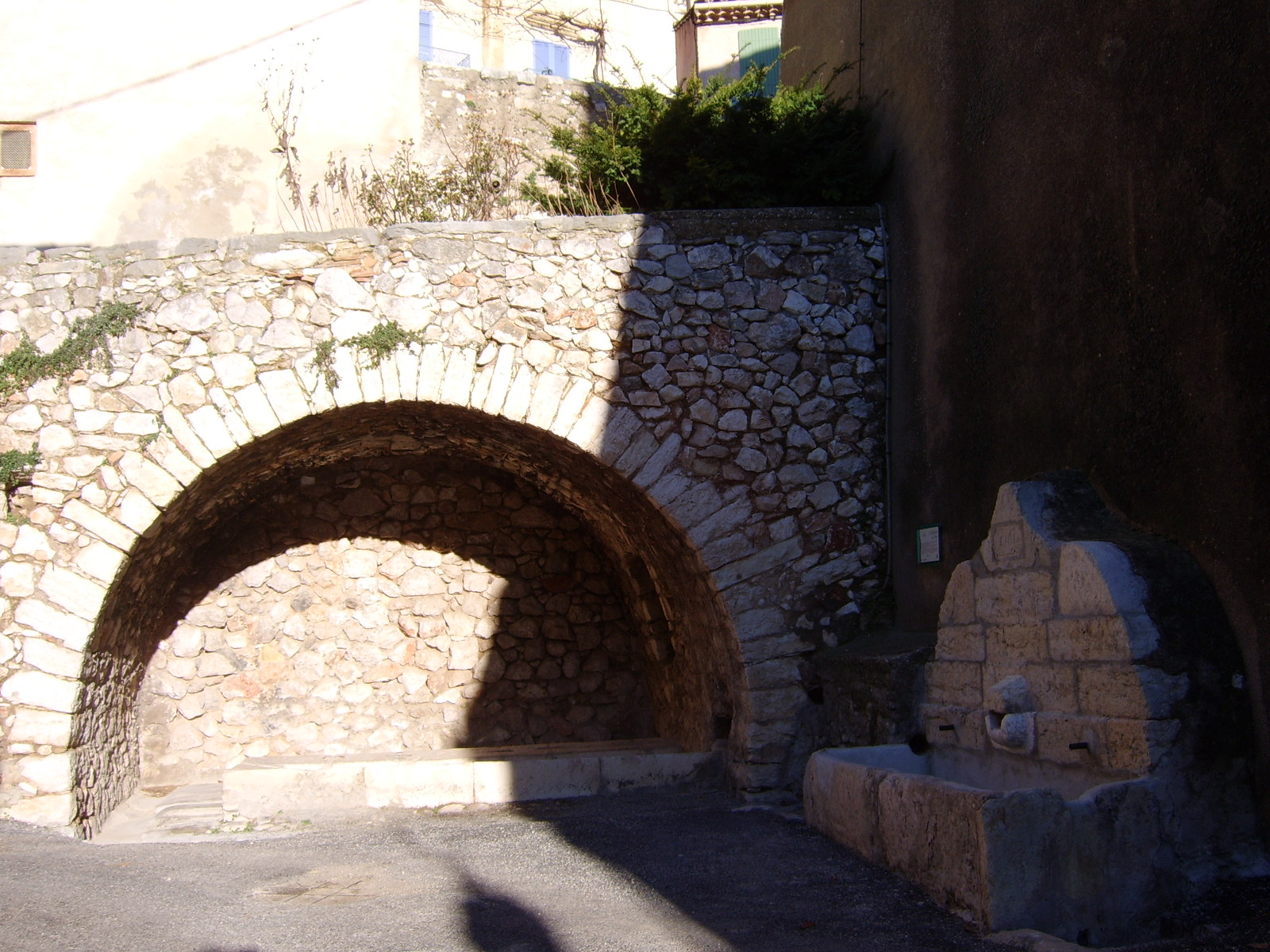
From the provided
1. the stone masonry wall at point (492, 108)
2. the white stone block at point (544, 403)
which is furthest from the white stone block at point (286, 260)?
the stone masonry wall at point (492, 108)

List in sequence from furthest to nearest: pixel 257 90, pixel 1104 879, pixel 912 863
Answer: pixel 257 90, pixel 912 863, pixel 1104 879

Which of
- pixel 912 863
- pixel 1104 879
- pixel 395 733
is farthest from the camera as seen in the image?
pixel 395 733

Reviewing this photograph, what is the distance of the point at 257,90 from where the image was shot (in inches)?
341

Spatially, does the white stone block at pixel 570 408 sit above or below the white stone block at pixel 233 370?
below

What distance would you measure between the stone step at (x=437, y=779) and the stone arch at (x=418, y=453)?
415 mm

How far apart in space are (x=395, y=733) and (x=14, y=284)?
140 inches

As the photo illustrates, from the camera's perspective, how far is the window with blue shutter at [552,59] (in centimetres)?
1366

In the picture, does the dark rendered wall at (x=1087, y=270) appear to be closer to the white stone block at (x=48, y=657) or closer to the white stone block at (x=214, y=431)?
the white stone block at (x=214, y=431)

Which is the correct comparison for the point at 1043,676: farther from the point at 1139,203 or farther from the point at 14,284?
the point at 14,284

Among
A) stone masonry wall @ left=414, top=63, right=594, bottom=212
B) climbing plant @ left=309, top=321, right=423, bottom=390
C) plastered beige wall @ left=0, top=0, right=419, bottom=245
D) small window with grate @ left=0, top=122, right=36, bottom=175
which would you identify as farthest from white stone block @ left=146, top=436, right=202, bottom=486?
stone masonry wall @ left=414, top=63, right=594, bottom=212

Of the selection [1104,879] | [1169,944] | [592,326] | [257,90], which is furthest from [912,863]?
[257,90]

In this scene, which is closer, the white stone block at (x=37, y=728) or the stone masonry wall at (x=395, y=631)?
the white stone block at (x=37, y=728)

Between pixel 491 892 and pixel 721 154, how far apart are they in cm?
427

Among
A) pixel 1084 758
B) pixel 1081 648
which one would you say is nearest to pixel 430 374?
pixel 1081 648
